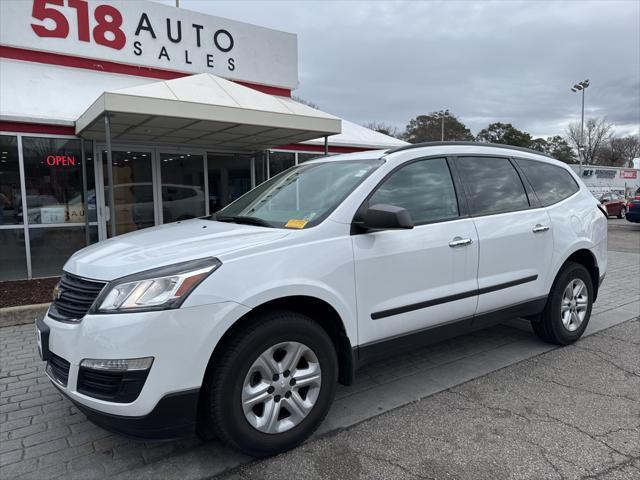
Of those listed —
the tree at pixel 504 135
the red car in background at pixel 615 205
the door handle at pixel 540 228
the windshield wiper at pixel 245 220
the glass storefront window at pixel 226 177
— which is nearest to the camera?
the windshield wiper at pixel 245 220

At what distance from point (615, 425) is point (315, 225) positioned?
94.9 inches

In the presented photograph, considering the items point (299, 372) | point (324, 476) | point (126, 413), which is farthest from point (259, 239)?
point (324, 476)

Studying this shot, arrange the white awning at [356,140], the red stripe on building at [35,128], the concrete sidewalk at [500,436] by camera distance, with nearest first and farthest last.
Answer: the concrete sidewalk at [500,436] → the red stripe on building at [35,128] → the white awning at [356,140]

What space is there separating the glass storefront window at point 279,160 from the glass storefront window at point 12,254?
5.37 m

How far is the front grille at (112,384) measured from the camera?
2326 mm

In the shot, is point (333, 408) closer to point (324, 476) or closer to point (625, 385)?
point (324, 476)

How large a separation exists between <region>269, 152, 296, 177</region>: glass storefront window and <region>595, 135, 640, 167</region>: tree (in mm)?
75171

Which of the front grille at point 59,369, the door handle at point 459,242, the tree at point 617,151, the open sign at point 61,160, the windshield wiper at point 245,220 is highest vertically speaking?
the tree at point 617,151

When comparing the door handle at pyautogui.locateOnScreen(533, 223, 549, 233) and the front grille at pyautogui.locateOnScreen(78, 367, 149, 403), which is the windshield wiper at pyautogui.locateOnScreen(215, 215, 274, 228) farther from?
the door handle at pyautogui.locateOnScreen(533, 223, 549, 233)

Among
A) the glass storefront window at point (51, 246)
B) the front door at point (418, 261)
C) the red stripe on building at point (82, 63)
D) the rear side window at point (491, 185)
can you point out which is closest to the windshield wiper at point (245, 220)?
the front door at point (418, 261)

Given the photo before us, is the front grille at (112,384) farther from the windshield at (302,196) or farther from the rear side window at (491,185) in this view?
the rear side window at (491,185)

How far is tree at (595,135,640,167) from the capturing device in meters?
71.6

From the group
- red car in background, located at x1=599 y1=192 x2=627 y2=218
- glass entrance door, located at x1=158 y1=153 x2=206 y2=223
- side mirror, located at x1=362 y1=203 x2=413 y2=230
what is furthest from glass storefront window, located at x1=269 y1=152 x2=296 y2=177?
red car in background, located at x1=599 y1=192 x2=627 y2=218

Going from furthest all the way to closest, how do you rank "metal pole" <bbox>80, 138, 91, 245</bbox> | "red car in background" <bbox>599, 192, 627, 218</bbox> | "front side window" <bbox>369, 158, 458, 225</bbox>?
"red car in background" <bbox>599, 192, 627, 218</bbox> < "metal pole" <bbox>80, 138, 91, 245</bbox> < "front side window" <bbox>369, 158, 458, 225</bbox>
